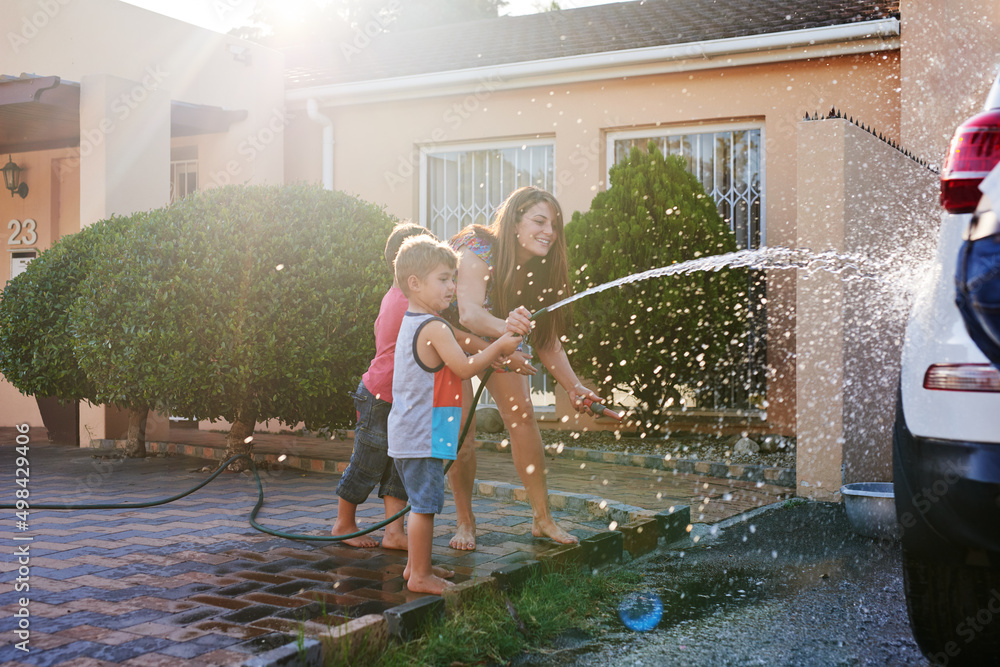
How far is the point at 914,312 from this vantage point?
8.60ft

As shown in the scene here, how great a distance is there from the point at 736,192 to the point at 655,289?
1990mm

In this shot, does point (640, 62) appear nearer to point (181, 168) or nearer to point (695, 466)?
point (695, 466)

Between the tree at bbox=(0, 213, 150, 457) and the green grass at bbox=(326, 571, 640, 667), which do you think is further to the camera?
the tree at bbox=(0, 213, 150, 457)

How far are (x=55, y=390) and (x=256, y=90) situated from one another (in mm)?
4983

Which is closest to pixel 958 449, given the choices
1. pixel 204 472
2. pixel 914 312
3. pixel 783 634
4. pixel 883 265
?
pixel 914 312

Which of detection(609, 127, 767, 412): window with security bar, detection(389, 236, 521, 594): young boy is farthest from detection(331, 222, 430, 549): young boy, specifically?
detection(609, 127, 767, 412): window with security bar

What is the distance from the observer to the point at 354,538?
14.7 ft

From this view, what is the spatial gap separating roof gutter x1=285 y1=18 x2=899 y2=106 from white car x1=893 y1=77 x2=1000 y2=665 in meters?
7.04

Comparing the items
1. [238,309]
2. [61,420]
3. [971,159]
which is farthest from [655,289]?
[61,420]

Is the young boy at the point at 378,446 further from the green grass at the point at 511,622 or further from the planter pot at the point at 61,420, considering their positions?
the planter pot at the point at 61,420

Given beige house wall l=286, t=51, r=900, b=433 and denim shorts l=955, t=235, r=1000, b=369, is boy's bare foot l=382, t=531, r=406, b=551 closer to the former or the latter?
denim shorts l=955, t=235, r=1000, b=369

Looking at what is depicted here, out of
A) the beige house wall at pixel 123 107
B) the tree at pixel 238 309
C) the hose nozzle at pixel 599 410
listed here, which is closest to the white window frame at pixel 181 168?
the beige house wall at pixel 123 107

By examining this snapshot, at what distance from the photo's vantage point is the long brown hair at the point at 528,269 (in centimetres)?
437

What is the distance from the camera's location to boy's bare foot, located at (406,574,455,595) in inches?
139
